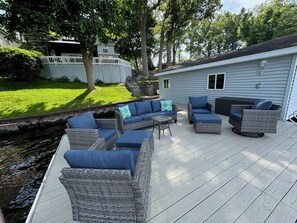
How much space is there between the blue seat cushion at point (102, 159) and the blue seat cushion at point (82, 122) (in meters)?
1.92

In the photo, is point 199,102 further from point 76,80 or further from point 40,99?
point 76,80

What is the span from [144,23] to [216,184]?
56.1 feet

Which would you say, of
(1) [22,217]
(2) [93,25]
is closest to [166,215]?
(1) [22,217]

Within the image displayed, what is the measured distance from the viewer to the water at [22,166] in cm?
237

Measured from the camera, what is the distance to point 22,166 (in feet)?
11.6

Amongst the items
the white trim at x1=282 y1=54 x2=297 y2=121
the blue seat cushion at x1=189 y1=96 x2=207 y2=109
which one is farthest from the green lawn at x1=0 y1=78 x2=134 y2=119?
the white trim at x1=282 y1=54 x2=297 y2=121

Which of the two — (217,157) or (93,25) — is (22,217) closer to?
(217,157)

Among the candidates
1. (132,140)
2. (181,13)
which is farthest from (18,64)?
(181,13)

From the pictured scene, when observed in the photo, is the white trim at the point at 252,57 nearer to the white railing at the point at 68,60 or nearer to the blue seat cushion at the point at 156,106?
the blue seat cushion at the point at 156,106

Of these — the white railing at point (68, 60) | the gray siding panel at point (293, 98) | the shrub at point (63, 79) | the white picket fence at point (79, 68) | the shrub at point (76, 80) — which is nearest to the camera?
the gray siding panel at point (293, 98)

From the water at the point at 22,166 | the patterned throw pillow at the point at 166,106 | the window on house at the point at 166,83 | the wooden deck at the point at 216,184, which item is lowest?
the water at the point at 22,166

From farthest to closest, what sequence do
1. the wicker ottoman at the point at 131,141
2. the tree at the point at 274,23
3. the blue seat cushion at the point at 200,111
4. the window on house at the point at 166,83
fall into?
1. the tree at the point at 274,23
2. the window on house at the point at 166,83
3. the blue seat cushion at the point at 200,111
4. the wicker ottoman at the point at 131,141

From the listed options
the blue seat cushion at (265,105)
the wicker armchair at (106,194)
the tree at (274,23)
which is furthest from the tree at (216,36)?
the wicker armchair at (106,194)

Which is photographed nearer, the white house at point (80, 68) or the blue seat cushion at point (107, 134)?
the blue seat cushion at point (107, 134)
